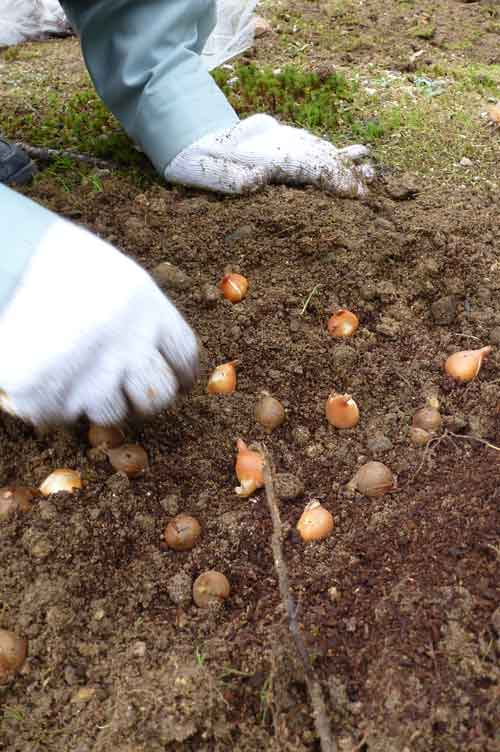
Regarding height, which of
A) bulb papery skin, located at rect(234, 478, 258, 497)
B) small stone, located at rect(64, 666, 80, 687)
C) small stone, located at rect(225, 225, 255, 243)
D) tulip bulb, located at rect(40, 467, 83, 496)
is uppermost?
tulip bulb, located at rect(40, 467, 83, 496)

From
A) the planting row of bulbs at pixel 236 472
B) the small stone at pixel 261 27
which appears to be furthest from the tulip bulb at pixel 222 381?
the small stone at pixel 261 27

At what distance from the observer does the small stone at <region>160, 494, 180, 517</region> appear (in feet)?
5.82

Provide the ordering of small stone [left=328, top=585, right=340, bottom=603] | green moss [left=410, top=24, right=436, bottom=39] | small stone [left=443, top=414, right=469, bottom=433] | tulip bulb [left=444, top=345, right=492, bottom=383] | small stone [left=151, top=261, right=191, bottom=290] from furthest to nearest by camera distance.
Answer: green moss [left=410, top=24, right=436, bottom=39], small stone [left=151, top=261, right=191, bottom=290], tulip bulb [left=444, top=345, right=492, bottom=383], small stone [left=443, top=414, right=469, bottom=433], small stone [left=328, top=585, right=340, bottom=603]

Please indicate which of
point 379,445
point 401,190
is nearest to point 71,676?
point 379,445

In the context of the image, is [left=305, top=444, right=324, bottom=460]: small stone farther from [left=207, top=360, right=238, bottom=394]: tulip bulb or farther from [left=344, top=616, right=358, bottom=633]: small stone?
[left=344, top=616, right=358, bottom=633]: small stone

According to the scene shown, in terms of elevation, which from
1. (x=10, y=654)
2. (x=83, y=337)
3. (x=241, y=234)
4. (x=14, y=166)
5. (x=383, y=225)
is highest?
(x=83, y=337)

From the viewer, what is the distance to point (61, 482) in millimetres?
1770

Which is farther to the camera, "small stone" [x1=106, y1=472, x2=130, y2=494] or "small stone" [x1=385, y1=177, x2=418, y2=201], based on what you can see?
"small stone" [x1=385, y1=177, x2=418, y2=201]

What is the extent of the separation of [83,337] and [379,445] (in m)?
0.82

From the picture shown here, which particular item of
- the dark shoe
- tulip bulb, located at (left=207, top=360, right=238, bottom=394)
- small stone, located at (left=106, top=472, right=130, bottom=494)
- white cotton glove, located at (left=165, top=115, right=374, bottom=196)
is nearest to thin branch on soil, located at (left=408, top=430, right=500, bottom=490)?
tulip bulb, located at (left=207, top=360, right=238, bottom=394)

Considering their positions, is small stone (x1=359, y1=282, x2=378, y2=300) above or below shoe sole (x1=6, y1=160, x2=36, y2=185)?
below

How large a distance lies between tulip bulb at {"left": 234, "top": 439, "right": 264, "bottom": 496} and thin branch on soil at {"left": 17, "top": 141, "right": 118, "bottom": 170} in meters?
1.69

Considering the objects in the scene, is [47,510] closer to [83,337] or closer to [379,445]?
[83,337]

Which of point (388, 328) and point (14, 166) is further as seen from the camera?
point (14, 166)
